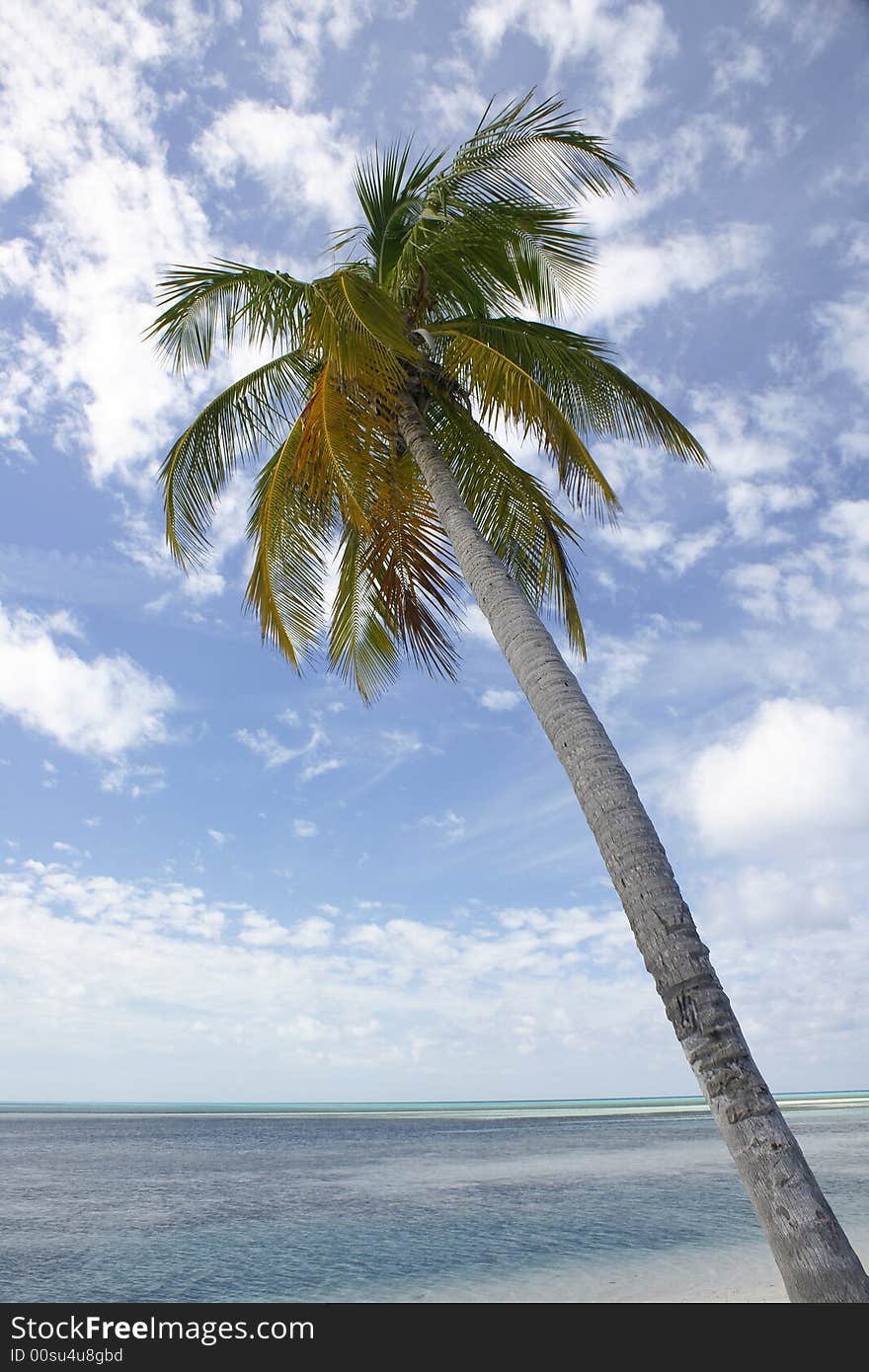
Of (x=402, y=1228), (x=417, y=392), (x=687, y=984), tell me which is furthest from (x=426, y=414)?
(x=402, y=1228)

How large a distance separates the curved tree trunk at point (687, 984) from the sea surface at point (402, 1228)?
326 inches

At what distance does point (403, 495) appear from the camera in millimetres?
7504

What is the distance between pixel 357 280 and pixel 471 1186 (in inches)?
887

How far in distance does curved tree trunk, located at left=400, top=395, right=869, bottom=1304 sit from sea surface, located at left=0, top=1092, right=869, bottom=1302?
8293 mm

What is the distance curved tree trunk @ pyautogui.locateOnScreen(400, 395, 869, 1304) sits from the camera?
10.9 ft

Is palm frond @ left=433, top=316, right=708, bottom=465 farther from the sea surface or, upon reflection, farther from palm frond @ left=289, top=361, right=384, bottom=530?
the sea surface

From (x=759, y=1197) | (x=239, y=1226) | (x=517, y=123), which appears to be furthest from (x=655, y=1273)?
(x=517, y=123)

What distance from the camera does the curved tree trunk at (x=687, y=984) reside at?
10.9 ft

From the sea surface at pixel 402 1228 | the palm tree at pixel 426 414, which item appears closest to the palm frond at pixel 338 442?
the palm tree at pixel 426 414

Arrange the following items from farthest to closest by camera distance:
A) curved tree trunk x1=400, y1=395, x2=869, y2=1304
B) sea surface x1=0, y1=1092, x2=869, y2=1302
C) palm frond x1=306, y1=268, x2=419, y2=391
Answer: sea surface x1=0, y1=1092, x2=869, y2=1302, palm frond x1=306, y1=268, x2=419, y2=391, curved tree trunk x1=400, y1=395, x2=869, y2=1304

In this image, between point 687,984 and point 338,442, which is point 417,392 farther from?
point 687,984

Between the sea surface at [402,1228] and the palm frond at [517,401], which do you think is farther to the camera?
the sea surface at [402,1228]

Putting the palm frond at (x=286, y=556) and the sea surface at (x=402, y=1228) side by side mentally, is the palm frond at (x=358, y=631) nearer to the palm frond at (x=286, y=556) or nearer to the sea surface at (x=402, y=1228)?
the palm frond at (x=286, y=556)

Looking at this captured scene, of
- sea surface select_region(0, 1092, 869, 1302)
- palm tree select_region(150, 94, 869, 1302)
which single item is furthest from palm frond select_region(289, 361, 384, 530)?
sea surface select_region(0, 1092, 869, 1302)
